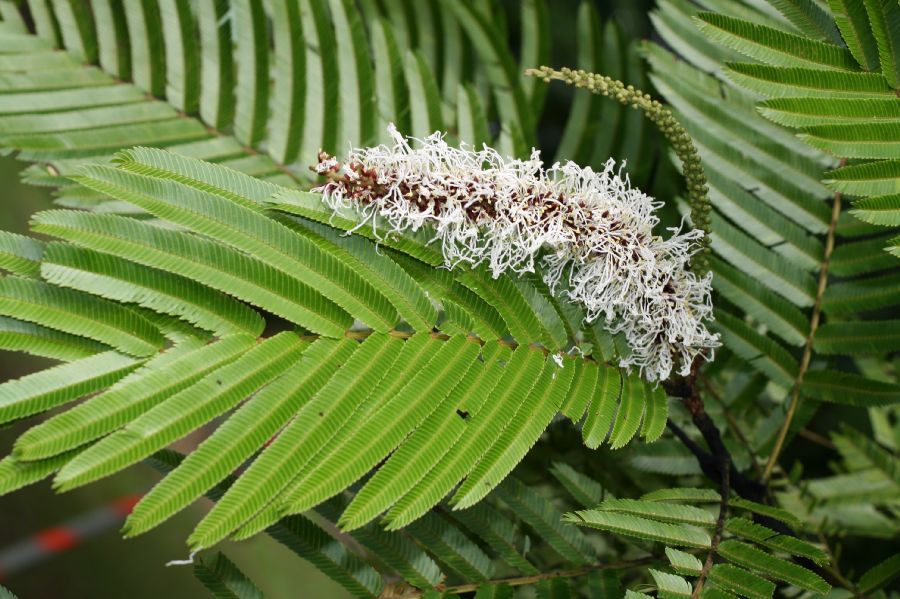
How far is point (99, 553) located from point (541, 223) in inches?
64.2

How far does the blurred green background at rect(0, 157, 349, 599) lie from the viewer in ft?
6.25

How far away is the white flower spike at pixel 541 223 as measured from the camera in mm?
743

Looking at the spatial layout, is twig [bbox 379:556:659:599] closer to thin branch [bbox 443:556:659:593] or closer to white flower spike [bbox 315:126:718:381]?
thin branch [bbox 443:556:659:593]

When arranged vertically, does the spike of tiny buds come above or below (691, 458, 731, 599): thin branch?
above

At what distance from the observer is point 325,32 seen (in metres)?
1.11

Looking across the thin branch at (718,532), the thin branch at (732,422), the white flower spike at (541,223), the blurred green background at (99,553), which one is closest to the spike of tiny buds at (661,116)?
the white flower spike at (541,223)

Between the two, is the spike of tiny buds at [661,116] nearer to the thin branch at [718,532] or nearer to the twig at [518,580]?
the thin branch at [718,532]

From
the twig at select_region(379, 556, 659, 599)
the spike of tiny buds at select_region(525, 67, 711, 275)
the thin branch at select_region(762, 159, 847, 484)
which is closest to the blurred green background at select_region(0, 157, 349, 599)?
the twig at select_region(379, 556, 659, 599)

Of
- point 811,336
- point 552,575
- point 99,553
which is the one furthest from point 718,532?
point 99,553

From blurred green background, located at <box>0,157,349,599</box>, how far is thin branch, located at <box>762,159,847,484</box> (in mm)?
1247

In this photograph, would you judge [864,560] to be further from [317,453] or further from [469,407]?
[317,453]

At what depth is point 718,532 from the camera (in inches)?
31.5

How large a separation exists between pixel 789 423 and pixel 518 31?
113cm

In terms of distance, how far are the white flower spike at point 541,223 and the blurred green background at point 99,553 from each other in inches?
52.6
